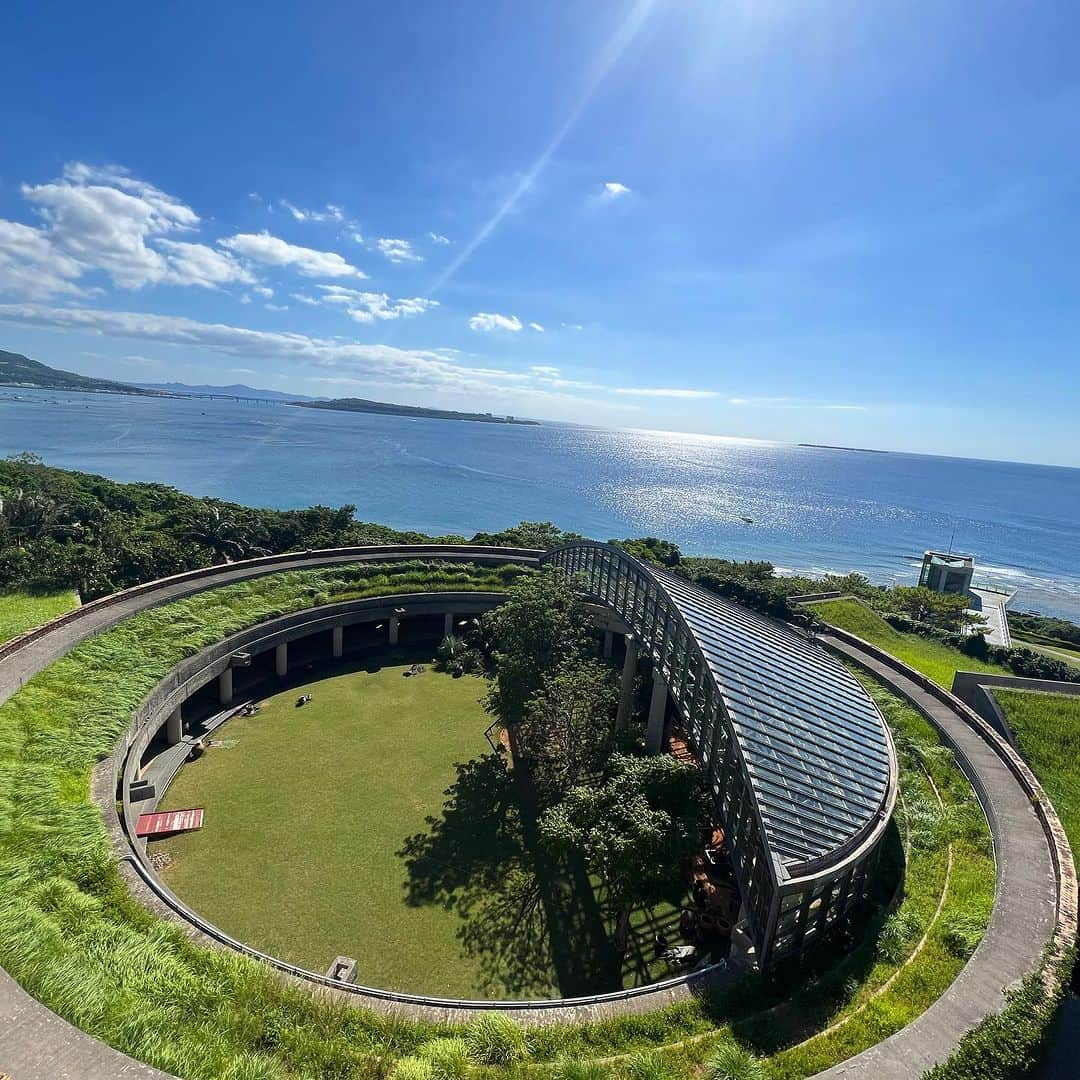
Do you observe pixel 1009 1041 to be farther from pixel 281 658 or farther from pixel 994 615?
pixel 994 615

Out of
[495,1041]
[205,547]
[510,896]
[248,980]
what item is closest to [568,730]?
[510,896]

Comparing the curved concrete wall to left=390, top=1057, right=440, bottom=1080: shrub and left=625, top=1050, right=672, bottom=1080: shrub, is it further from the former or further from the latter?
left=625, top=1050, right=672, bottom=1080: shrub

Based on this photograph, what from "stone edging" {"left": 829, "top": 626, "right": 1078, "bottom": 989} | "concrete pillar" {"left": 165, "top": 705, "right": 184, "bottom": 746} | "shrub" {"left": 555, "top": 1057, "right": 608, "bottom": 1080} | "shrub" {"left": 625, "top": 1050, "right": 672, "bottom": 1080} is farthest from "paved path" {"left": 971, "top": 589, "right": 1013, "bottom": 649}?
"concrete pillar" {"left": 165, "top": 705, "right": 184, "bottom": 746}

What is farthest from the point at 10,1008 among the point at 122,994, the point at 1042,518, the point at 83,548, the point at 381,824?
the point at 1042,518

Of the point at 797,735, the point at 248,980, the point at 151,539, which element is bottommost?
the point at 248,980

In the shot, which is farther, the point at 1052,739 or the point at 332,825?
the point at 1052,739

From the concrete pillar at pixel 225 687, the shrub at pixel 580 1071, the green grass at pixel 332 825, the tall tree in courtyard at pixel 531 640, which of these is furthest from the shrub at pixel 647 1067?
the concrete pillar at pixel 225 687
